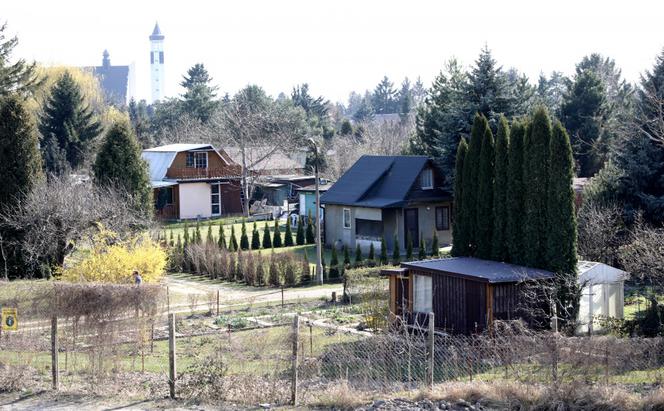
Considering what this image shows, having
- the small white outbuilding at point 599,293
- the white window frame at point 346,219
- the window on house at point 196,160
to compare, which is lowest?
the small white outbuilding at point 599,293

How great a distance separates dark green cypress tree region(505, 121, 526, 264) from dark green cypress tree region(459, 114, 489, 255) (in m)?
1.94

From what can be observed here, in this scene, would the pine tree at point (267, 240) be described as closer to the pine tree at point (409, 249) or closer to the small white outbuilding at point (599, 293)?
the pine tree at point (409, 249)

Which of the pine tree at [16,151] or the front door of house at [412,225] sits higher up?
the pine tree at [16,151]

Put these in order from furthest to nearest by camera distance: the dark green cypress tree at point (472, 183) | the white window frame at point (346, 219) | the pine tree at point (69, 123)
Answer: the pine tree at point (69, 123) < the white window frame at point (346, 219) < the dark green cypress tree at point (472, 183)

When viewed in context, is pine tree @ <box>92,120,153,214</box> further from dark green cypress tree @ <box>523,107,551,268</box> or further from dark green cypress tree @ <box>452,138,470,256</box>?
dark green cypress tree @ <box>523,107,551,268</box>

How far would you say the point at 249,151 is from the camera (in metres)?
66.6

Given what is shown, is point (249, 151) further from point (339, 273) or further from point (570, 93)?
point (339, 273)

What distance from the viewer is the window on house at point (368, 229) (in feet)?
137

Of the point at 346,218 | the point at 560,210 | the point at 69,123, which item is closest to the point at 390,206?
the point at 346,218

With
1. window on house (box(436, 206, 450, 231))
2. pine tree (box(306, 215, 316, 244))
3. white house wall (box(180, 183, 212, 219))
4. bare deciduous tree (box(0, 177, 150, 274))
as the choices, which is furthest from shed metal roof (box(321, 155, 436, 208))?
white house wall (box(180, 183, 212, 219))

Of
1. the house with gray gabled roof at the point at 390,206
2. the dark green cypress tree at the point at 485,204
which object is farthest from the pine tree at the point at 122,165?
the dark green cypress tree at the point at 485,204

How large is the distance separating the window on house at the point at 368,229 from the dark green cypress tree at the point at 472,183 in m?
14.5

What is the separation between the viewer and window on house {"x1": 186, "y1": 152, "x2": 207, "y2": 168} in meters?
58.8

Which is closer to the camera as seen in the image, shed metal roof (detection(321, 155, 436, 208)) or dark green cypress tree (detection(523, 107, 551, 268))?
dark green cypress tree (detection(523, 107, 551, 268))
